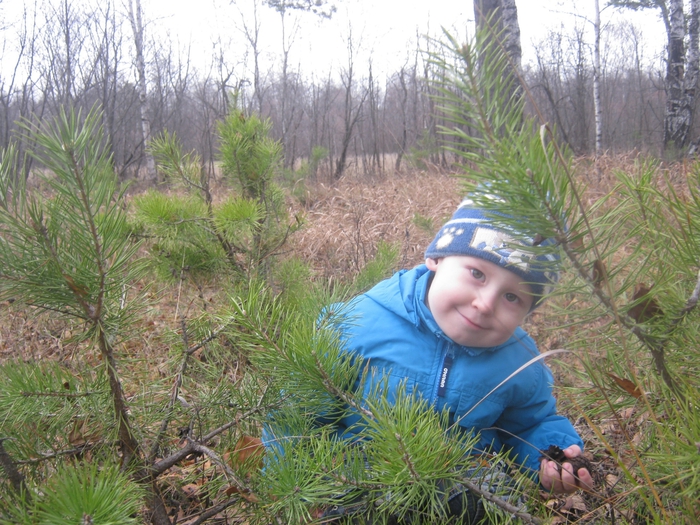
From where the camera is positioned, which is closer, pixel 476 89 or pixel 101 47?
pixel 476 89

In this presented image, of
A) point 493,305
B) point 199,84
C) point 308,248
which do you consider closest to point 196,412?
point 493,305

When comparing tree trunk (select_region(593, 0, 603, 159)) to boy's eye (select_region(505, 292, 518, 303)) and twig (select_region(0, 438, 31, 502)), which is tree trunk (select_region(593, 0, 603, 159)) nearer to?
boy's eye (select_region(505, 292, 518, 303))

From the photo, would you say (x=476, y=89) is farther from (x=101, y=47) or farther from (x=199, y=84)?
(x=199, y=84)

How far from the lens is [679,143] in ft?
28.4

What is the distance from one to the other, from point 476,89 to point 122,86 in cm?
1288

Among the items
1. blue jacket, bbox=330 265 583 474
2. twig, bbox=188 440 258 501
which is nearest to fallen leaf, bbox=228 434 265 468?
twig, bbox=188 440 258 501

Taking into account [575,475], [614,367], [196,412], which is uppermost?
[614,367]

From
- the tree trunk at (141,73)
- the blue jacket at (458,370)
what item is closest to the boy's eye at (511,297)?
the blue jacket at (458,370)

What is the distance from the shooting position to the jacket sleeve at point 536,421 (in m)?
1.38

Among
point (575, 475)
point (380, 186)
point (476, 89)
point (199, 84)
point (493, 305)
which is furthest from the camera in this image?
point (199, 84)

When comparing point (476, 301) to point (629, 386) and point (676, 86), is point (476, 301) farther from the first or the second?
point (676, 86)

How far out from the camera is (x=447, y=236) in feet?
4.03

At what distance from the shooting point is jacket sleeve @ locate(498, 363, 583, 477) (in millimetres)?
1375

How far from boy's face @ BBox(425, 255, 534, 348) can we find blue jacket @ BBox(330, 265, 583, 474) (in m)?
0.08
